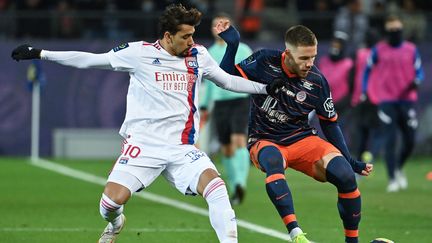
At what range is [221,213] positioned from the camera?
29.2 feet

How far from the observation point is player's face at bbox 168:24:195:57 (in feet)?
30.1

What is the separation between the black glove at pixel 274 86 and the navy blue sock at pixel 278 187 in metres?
0.51

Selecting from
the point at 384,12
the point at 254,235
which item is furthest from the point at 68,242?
the point at 384,12

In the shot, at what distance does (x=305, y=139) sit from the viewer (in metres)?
10.1

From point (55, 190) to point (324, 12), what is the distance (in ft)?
34.1

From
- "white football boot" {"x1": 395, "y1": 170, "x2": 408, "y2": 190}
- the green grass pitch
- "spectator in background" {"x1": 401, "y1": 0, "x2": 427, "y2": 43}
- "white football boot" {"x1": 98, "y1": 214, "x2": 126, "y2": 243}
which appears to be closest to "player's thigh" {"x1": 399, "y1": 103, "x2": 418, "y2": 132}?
"white football boot" {"x1": 395, "y1": 170, "x2": 408, "y2": 190}

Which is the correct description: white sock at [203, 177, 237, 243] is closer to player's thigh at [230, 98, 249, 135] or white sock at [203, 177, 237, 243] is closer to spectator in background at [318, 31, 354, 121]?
player's thigh at [230, 98, 249, 135]

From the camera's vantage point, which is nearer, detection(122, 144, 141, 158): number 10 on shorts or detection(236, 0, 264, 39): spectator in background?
detection(122, 144, 141, 158): number 10 on shorts

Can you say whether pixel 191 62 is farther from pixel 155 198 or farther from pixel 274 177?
pixel 155 198

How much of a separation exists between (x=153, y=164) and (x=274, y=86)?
50.1 inches

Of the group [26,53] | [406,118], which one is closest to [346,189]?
[26,53]

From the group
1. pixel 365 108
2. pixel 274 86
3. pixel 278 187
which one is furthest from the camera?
pixel 365 108

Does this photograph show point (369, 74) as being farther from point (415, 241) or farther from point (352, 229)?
point (352, 229)

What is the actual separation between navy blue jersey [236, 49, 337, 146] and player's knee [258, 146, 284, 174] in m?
0.22
